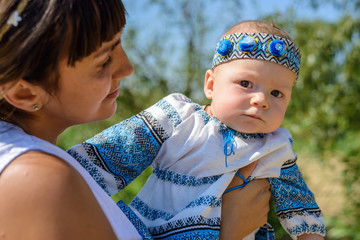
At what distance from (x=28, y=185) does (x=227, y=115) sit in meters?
1.03

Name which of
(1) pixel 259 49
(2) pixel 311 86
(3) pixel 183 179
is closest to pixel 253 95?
(1) pixel 259 49

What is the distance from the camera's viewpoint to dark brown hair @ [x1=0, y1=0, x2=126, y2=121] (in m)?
1.34

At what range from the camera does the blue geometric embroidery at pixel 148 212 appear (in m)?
2.00

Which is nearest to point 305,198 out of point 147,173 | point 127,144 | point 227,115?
point 227,115

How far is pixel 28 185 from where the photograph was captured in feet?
4.22

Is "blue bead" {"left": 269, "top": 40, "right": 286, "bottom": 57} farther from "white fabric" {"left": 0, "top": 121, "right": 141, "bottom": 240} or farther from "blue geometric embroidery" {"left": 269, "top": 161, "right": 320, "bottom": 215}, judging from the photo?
"white fabric" {"left": 0, "top": 121, "right": 141, "bottom": 240}

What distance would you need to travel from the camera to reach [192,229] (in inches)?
73.7

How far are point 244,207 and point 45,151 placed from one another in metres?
0.99

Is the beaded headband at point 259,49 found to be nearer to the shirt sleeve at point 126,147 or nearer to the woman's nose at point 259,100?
the woman's nose at point 259,100

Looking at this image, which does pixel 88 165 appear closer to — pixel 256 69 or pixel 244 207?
pixel 244 207

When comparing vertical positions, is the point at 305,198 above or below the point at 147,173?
above

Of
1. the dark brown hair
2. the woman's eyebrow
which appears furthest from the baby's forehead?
the dark brown hair

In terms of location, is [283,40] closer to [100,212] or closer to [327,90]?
[100,212]

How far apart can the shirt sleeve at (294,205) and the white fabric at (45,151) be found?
0.81 metres
